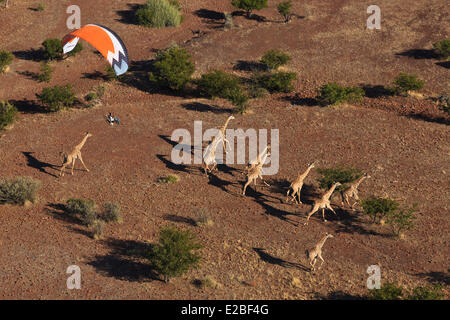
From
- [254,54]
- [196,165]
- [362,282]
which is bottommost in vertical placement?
[362,282]

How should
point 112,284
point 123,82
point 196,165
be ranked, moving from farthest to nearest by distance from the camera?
point 123,82, point 196,165, point 112,284

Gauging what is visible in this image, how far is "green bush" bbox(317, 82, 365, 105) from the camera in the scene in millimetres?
34250

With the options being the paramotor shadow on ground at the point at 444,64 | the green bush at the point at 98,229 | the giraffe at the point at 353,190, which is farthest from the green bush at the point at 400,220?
the paramotor shadow on ground at the point at 444,64

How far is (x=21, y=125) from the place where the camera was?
3275cm

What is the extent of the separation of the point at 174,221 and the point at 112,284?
15.5 feet

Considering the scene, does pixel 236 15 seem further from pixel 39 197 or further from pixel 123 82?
pixel 39 197

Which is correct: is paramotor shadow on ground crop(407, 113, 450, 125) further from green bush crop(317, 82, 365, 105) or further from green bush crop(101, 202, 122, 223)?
green bush crop(101, 202, 122, 223)

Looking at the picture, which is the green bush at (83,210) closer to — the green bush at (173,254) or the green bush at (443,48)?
the green bush at (173,254)

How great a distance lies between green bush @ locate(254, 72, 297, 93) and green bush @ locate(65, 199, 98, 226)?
15910mm

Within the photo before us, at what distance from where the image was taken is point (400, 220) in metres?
24.3

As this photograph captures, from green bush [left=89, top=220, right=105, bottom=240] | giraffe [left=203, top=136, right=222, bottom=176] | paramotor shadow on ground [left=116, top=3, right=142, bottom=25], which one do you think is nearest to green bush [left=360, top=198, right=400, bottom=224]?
giraffe [left=203, top=136, right=222, bottom=176]

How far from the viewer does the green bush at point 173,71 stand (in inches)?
1417

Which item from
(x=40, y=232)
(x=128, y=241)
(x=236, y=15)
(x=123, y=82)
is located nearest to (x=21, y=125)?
(x=123, y=82)

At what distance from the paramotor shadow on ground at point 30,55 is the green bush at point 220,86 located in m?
13.0
